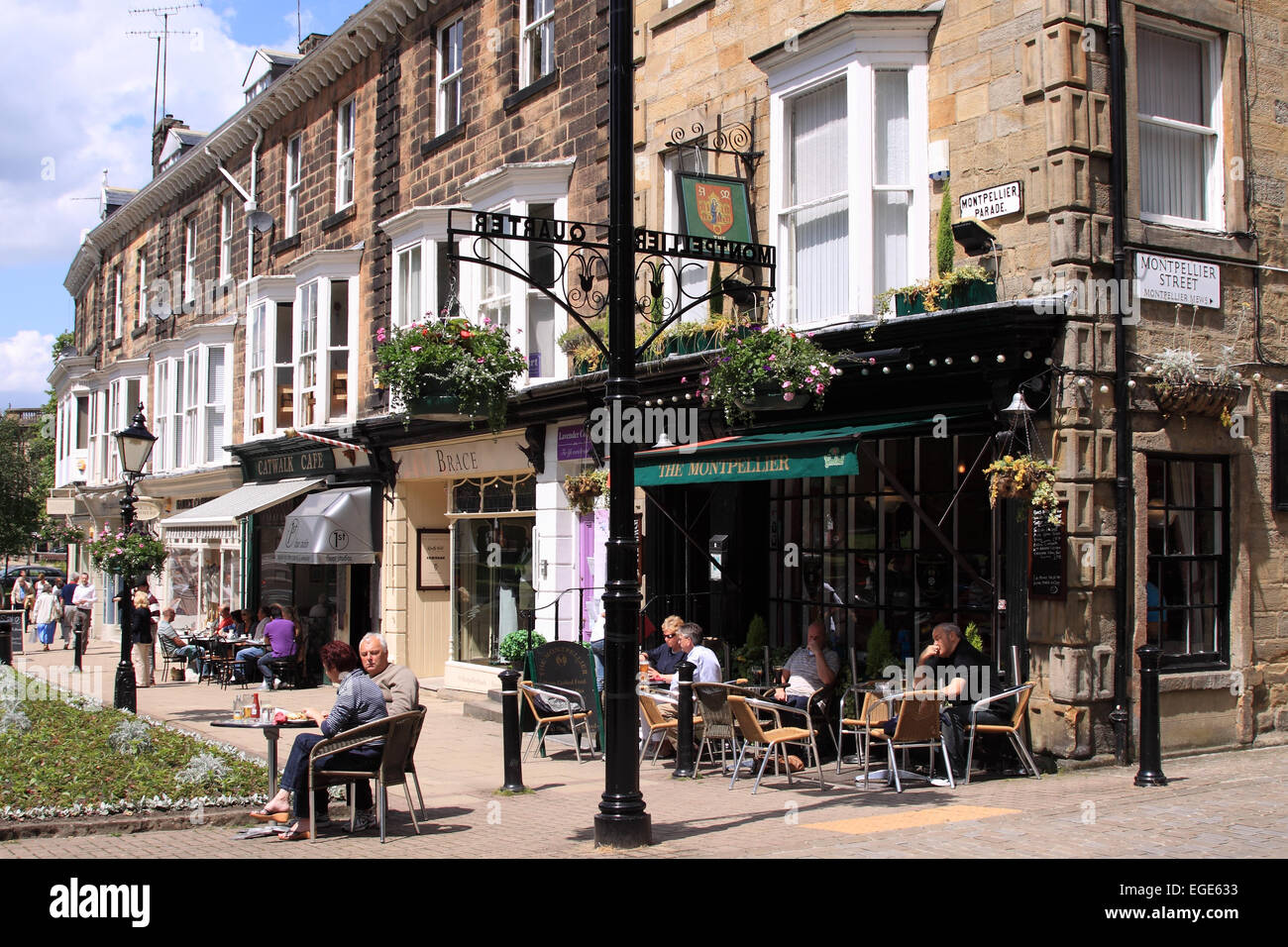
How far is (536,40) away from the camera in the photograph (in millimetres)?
17109

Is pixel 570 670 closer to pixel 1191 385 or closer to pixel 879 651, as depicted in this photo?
pixel 879 651

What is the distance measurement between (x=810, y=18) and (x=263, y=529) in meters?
16.2

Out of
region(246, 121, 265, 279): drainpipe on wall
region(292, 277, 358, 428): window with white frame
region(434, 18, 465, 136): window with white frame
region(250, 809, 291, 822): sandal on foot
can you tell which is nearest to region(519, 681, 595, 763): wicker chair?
region(250, 809, 291, 822): sandal on foot

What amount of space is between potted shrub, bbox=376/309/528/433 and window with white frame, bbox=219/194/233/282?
13592 millimetres

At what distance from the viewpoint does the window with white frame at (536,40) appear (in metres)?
16.8

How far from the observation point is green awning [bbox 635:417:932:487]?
10125 mm

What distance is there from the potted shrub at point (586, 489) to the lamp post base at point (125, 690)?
6147 mm

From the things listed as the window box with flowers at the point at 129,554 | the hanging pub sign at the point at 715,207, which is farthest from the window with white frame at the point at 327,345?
the hanging pub sign at the point at 715,207

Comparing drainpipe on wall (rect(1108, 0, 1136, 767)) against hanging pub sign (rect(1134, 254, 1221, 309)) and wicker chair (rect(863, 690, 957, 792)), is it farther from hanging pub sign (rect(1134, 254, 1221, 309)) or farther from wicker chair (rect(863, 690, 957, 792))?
wicker chair (rect(863, 690, 957, 792))

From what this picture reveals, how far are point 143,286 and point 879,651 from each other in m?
26.3

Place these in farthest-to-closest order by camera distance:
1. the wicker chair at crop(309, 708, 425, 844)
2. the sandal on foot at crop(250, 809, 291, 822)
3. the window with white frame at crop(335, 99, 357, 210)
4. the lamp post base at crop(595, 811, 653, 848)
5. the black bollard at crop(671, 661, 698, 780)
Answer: the window with white frame at crop(335, 99, 357, 210)
the black bollard at crop(671, 661, 698, 780)
the sandal on foot at crop(250, 809, 291, 822)
the wicker chair at crop(309, 708, 425, 844)
the lamp post base at crop(595, 811, 653, 848)

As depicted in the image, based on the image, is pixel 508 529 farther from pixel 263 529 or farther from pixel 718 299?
pixel 263 529

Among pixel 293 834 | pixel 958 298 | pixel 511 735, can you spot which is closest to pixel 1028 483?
pixel 958 298

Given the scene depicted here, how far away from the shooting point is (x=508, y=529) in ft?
57.0
